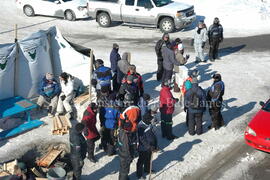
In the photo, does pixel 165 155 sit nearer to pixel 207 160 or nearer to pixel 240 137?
pixel 207 160

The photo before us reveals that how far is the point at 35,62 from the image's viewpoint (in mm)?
12758

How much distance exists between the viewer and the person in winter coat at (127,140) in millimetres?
8719

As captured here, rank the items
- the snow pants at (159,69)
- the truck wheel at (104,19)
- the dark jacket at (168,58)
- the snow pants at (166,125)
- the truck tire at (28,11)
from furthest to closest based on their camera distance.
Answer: the truck tire at (28,11) < the truck wheel at (104,19) < the snow pants at (159,69) < the dark jacket at (168,58) < the snow pants at (166,125)

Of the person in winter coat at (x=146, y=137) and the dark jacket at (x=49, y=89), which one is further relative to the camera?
the dark jacket at (x=49, y=89)

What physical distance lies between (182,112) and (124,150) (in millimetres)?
4276

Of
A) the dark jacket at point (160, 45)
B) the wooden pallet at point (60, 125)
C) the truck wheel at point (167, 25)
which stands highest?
the truck wheel at point (167, 25)

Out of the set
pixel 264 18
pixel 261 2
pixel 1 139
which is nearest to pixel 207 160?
pixel 1 139

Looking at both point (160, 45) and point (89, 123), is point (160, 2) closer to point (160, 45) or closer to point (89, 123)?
point (160, 45)

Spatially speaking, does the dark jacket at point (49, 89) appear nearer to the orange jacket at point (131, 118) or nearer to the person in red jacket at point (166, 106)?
the person in red jacket at point (166, 106)

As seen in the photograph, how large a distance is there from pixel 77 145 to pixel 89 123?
101cm

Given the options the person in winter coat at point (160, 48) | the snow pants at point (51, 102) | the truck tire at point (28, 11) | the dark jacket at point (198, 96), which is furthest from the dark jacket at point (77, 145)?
the truck tire at point (28, 11)

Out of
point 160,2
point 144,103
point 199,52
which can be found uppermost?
point 160,2

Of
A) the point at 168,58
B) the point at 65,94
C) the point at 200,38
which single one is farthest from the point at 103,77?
the point at 200,38

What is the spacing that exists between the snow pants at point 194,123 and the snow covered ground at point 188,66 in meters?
0.17
